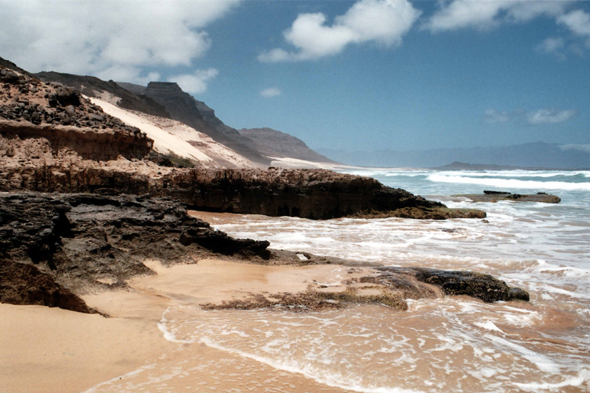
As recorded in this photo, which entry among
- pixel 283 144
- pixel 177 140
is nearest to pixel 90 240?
pixel 177 140

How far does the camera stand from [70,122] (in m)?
10.9

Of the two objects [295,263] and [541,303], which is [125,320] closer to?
[295,263]

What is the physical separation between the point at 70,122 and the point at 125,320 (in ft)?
31.1

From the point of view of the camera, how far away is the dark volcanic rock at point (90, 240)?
314 centimetres

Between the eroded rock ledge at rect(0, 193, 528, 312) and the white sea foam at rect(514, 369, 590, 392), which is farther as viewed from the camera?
the eroded rock ledge at rect(0, 193, 528, 312)

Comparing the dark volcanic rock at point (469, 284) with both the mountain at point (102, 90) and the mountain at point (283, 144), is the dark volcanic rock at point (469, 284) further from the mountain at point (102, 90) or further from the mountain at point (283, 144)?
the mountain at point (283, 144)

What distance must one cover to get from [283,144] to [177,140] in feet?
345

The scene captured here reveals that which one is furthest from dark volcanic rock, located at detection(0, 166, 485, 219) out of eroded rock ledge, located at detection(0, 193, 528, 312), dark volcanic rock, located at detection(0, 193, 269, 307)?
dark volcanic rock, located at detection(0, 193, 269, 307)

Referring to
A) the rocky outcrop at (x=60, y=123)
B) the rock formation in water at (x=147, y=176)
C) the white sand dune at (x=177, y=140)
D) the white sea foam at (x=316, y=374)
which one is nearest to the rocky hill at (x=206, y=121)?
the white sand dune at (x=177, y=140)

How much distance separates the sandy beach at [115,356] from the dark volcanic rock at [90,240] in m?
0.25

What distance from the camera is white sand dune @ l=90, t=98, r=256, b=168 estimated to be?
2748cm

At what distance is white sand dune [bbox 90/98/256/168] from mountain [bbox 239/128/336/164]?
259ft

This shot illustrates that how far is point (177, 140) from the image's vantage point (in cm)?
3091

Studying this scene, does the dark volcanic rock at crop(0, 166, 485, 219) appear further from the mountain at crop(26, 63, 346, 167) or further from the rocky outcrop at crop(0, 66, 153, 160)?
the mountain at crop(26, 63, 346, 167)
